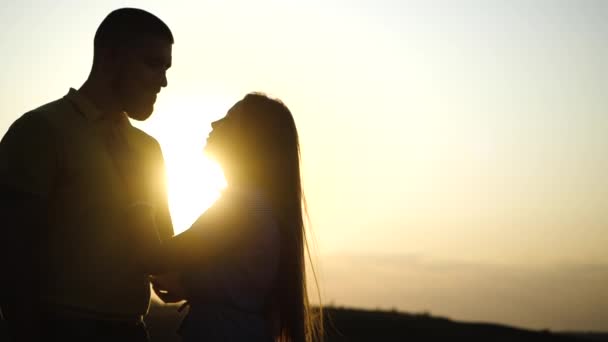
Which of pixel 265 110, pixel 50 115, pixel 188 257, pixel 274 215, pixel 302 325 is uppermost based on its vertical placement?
pixel 265 110

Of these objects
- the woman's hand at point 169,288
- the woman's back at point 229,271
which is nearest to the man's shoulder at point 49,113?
the woman's back at point 229,271

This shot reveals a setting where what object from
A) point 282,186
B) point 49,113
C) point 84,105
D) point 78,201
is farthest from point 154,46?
point 282,186

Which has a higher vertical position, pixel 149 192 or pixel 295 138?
pixel 295 138

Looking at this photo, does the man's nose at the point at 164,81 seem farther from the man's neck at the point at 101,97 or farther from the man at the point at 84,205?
the man's neck at the point at 101,97

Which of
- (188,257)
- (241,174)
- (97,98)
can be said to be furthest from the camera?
(97,98)

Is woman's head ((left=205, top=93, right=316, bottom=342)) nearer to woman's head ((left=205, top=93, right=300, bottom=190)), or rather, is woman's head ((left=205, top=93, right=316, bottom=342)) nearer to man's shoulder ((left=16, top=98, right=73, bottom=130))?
woman's head ((left=205, top=93, right=300, bottom=190))

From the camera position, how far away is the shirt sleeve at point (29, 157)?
3.41m

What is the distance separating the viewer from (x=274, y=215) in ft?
11.9

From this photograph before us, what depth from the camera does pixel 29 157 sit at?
3.46 meters

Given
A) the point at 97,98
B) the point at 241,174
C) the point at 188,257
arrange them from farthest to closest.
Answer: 1. the point at 97,98
2. the point at 241,174
3. the point at 188,257

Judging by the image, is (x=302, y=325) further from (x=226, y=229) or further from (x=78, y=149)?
(x=78, y=149)

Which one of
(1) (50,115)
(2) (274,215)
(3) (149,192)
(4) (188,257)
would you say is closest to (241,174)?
(2) (274,215)

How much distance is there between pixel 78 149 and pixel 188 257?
89cm

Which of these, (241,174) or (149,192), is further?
(149,192)
